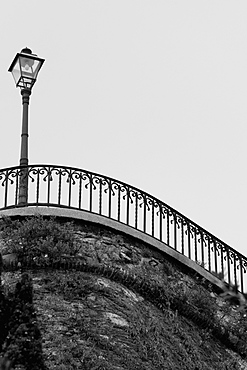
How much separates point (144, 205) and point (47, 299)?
130 inches

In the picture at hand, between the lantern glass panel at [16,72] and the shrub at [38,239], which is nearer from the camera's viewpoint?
the shrub at [38,239]

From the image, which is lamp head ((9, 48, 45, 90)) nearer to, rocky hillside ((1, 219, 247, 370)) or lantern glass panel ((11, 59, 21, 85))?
lantern glass panel ((11, 59, 21, 85))

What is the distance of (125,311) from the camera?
16562mm

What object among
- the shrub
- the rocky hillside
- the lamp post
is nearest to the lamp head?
the lamp post

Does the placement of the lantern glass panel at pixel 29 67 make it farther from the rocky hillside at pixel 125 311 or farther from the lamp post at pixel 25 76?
the rocky hillside at pixel 125 311

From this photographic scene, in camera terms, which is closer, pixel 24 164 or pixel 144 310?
pixel 144 310

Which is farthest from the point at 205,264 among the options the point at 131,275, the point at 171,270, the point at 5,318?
the point at 5,318

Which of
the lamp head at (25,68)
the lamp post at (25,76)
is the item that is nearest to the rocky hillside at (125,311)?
the lamp post at (25,76)

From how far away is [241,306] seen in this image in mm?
8211

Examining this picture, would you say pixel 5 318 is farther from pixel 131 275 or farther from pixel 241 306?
pixel 131 275

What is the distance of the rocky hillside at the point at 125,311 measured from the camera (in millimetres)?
15531

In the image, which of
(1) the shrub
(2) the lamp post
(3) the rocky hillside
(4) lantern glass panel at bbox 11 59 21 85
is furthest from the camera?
(4) lantern glass panel at bbox 11 59 21 85

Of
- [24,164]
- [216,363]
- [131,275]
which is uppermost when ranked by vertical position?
[24,164]

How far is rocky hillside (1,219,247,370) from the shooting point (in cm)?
1553
